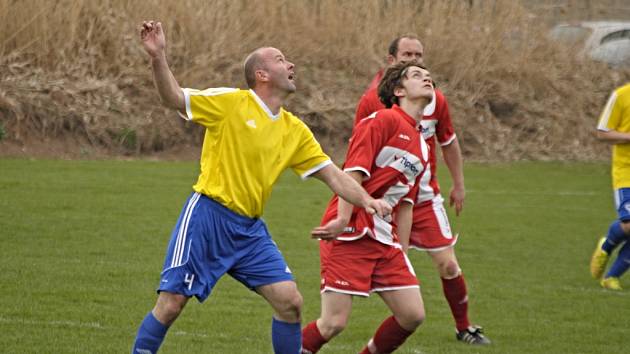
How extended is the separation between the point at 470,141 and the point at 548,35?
368 cm

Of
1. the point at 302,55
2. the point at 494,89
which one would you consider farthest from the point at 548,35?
the point at 302,55

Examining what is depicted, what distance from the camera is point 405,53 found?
7.69 meters

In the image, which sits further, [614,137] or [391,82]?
[614,137]

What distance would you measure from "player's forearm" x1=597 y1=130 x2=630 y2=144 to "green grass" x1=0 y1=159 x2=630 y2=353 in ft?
4.37

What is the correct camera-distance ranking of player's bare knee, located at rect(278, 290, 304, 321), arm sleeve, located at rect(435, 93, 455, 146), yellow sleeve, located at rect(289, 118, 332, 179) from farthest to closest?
1. arm sleeve, located at rect(435, 93, 455, 146)
2. yellow sleeve, located at rect(289, 118, 332, 179)
3. player's bare knee, located at rect(278, 290, 304, 321)

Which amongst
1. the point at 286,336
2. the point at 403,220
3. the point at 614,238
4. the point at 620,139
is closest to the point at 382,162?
the point at 403,220

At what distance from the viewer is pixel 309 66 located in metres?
22.4

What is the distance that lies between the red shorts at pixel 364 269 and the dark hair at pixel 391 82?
908 mm

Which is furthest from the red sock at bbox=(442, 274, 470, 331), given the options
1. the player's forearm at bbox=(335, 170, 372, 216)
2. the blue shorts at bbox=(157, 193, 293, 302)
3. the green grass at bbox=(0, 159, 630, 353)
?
the blue shorts at bbox=(157, 193, 293, 302)

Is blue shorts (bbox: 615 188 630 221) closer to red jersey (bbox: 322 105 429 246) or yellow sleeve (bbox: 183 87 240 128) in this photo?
red jersey (bbox: 322 105 429 246)

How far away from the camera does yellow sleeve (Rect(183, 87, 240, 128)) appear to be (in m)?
5.57

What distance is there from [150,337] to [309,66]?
17.2m

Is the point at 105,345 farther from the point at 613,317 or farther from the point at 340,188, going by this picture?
the point at 613,317

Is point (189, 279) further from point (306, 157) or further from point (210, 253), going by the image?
point (306, 157)
